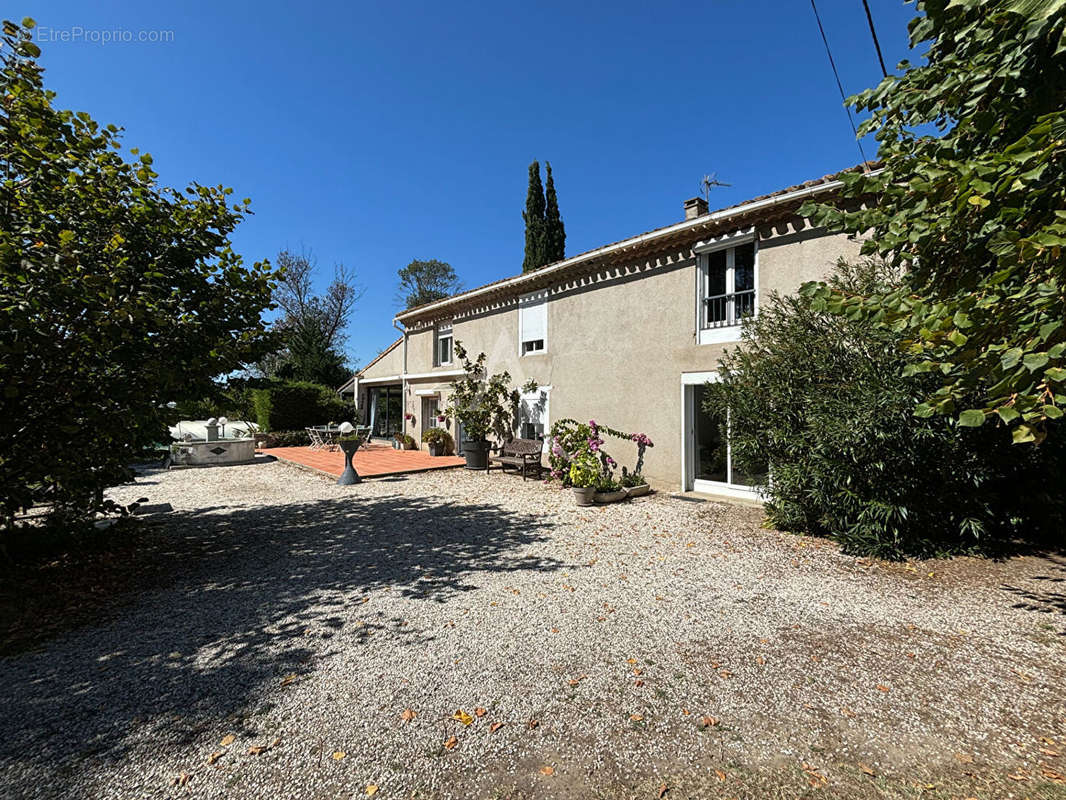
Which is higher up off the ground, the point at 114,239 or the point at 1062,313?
the point at 114,239

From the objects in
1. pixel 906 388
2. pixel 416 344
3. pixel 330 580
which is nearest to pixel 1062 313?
pixel 906 388

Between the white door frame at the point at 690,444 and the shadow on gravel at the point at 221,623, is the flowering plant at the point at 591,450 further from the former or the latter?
the shadow on gravel at the point at 221,623

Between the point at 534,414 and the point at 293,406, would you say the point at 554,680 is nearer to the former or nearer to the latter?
the point at 534,414

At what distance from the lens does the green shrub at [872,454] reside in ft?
18.8

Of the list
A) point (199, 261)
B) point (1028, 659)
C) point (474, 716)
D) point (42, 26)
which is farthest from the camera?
point (199, 261)

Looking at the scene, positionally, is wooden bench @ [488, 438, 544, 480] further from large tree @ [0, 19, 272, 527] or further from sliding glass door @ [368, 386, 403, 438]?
sliding glass door @ [368, 386, 403, 438]

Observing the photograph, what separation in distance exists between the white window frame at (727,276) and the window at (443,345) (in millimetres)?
10500

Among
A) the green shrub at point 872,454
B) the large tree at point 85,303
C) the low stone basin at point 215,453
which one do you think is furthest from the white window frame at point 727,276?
the low stone basin at point 215,453

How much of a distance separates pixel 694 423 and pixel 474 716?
8.07 m

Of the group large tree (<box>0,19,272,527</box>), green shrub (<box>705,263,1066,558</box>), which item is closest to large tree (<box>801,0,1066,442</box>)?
green shrub (<box>705,263,1066,558</box>)

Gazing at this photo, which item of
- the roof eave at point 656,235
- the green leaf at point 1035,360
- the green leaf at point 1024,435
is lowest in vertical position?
the green leaf at point 1024,435

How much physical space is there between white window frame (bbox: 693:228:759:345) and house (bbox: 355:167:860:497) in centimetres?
2

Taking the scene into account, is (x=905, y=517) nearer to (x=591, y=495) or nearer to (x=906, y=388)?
(x=906, y=388)

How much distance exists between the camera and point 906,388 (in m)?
5.61
